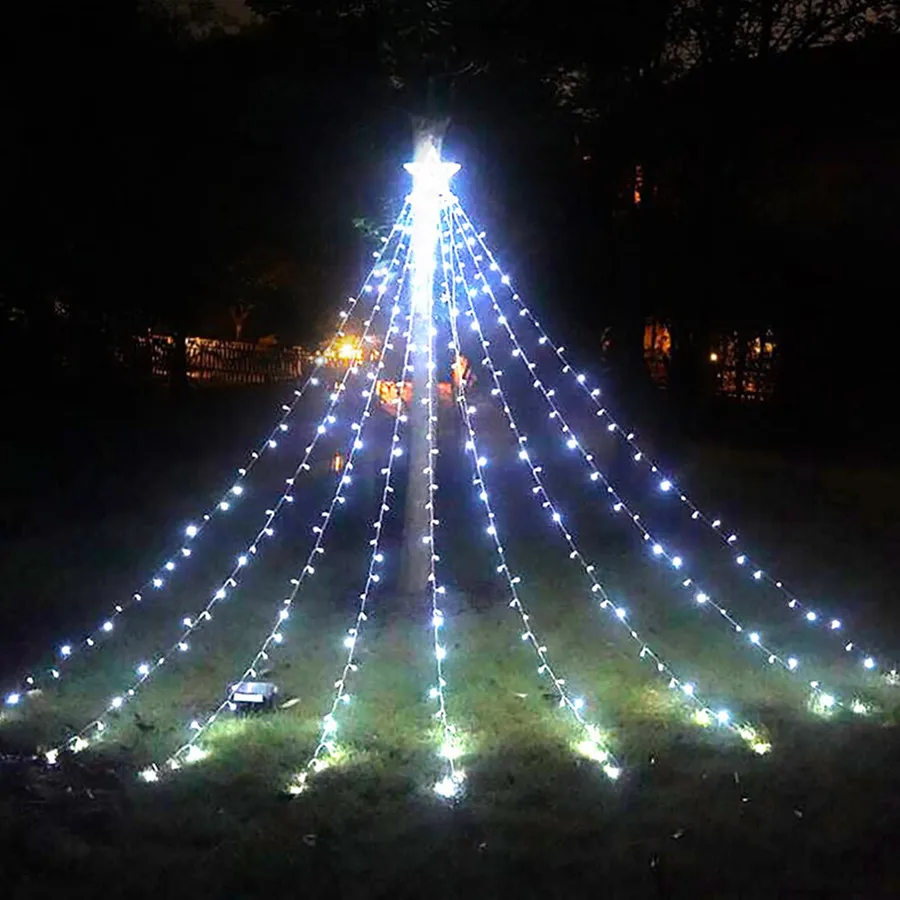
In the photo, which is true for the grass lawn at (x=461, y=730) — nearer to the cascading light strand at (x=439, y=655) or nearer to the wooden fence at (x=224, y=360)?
the cascading light strand at (x=439, y=655)

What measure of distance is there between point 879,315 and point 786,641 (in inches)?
499

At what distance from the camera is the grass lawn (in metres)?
4.53

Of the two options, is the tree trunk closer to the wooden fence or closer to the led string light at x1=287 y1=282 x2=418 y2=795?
the led string light at x1=287 y1=282 x2=418 y2=795

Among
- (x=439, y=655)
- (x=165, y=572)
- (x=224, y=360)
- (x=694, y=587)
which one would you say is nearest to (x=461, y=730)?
(x=439, y=655)

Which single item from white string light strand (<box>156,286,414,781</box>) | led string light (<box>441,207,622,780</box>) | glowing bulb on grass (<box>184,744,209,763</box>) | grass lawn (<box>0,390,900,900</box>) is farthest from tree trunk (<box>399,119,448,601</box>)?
glowing bulb on grass (<box>184,744,209,763</box>)

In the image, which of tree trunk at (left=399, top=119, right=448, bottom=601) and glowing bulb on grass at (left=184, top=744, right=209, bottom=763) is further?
tree trunk at (left=399, top=119, right=448, bottom=601)

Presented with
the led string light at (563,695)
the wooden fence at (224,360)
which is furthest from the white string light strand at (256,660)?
the wooden fence at (224,360)

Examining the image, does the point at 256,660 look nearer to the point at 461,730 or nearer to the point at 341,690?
the point at 341,690

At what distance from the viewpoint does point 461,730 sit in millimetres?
6059

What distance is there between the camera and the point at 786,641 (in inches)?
305

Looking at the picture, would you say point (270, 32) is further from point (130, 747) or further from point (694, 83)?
point (130, 747)

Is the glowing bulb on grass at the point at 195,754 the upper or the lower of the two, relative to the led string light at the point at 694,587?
upper

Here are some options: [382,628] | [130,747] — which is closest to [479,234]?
[382,628]

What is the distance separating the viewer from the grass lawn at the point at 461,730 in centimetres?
453
